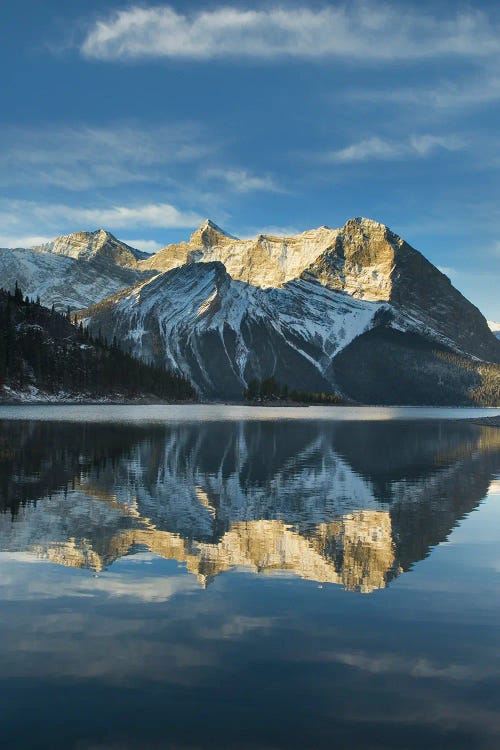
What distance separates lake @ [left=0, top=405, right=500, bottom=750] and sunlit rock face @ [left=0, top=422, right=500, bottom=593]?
21cm

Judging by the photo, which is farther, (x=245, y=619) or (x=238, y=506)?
(x=238, y=506)

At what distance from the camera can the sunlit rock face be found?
94.4 ft

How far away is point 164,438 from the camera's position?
98000 mm

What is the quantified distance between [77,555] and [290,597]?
32.0ft

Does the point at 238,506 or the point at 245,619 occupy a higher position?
the point at 245,619

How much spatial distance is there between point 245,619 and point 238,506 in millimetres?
21677

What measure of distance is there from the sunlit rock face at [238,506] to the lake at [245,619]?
213 mm

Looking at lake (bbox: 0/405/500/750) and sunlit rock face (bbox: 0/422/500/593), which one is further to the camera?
sunlit rock face (bbox: 0/422/500/593)

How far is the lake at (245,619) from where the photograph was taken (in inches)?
548

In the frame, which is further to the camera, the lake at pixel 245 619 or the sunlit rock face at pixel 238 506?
the sunlit rock face at pixel 238 506

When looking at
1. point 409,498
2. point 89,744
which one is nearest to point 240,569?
point 89,744

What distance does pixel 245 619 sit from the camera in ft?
67.4

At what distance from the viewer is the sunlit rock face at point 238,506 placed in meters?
28.8

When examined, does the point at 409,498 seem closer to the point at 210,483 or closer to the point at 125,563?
the point at 210,483
